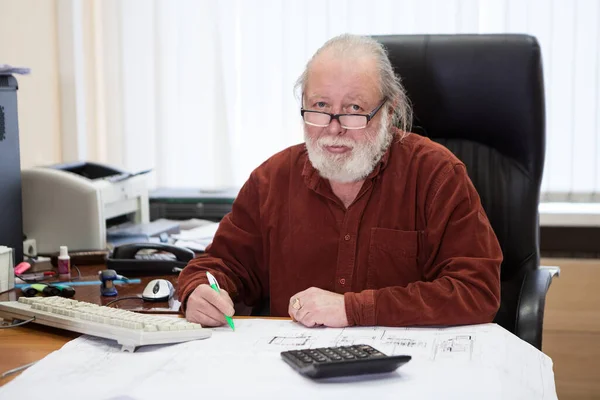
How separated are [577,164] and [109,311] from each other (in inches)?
78.1

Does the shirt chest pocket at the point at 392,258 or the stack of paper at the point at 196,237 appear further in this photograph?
the stack of paper at the point at 196,237

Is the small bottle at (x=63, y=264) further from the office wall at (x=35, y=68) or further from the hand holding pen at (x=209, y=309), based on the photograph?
the office wall at (x=35, y=68)

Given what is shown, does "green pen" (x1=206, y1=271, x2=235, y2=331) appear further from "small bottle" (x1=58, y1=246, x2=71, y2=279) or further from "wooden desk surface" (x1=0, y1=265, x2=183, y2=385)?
"small bottle" (x1=58, y1=246, x2=71, y2=279)

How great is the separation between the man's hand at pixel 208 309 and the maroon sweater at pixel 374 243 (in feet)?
0.22

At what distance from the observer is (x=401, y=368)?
1167 mm

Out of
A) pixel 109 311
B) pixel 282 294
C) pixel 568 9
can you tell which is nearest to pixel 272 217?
pixel 282 294

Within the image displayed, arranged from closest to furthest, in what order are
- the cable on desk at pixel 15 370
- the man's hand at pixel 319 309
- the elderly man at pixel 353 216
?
1. the cable on desk at pixel 15 370
2. the man's hand at pixel 319 309
3. the elderly man at pixel 353 216

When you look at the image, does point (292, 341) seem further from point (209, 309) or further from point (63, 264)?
point (63, 264)

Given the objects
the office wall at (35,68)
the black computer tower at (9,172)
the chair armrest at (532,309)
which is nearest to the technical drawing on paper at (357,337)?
the chair armrest at (532,309)

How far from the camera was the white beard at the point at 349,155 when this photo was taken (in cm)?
165

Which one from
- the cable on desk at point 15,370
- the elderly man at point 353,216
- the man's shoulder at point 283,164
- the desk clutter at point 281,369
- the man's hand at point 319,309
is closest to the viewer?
the desk clutter at point 281,369

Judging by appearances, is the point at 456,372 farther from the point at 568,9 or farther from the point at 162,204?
the point at 568,9

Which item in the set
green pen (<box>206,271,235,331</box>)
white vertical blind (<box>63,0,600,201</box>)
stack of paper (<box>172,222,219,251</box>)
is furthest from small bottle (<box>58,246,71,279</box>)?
white vertical blind (<box>63,0,600,201</box>)

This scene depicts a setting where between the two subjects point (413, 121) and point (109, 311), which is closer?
point (109, 311)
